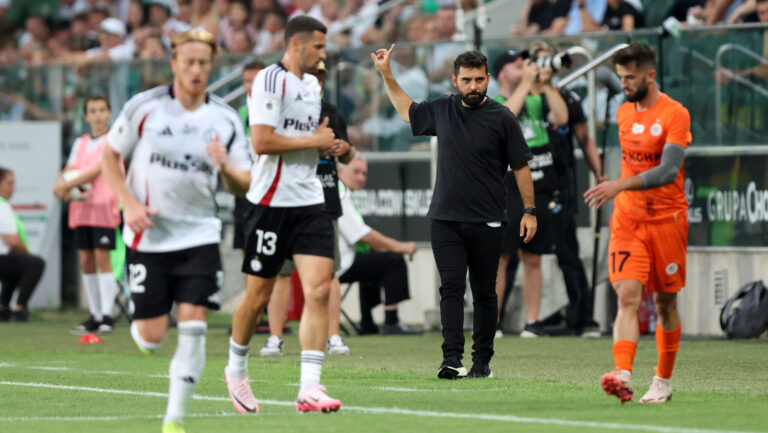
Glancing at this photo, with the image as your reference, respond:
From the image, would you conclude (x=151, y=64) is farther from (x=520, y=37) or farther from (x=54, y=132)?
(x=520, y=37)

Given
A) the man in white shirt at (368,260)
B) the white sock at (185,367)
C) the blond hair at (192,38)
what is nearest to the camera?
the white sock at (185,367)

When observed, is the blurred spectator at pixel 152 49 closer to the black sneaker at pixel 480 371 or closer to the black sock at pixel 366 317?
the black sock at pixel 366 317

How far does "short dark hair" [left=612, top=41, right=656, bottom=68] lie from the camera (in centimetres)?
877

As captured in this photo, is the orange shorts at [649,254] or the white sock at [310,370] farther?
the orange shorts at [649,254]

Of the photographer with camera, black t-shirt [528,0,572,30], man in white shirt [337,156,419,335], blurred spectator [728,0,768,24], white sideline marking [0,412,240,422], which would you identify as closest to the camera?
white sideline marking [0,412,240,422]

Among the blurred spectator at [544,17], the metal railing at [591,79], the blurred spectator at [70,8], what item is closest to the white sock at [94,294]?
the metal railing at [591,79]

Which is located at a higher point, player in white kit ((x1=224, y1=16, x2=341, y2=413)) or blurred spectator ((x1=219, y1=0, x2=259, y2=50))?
blurred spectator ((x1=219, y1=0, x2=259, y2=50))

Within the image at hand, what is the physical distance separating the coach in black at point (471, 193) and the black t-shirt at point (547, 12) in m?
8.00

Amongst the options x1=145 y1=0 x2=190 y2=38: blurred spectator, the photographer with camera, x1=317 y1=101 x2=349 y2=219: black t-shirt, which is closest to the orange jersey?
x1=317 y1=101 x2=349 y2=219: black t-shirt

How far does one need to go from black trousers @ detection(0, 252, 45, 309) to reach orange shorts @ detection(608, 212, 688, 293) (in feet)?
36.8

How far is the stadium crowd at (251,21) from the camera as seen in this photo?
1753 cm

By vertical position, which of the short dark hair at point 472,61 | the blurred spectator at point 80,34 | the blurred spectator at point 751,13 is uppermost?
the blurred spectator at point 80,34

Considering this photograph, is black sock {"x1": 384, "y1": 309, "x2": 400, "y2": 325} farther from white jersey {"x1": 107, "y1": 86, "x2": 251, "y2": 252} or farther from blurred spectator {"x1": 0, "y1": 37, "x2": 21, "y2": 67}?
blurred spectator {"x1": 0, "y1": 37, "x2": 21, "y2": 67}

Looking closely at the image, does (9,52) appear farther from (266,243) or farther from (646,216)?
(646,216)
